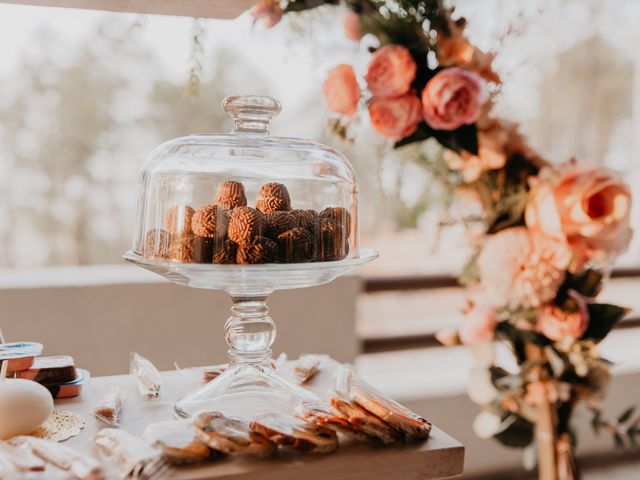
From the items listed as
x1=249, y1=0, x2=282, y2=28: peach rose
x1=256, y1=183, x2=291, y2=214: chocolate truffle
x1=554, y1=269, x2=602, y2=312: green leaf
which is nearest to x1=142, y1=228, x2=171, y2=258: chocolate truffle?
x1=256, y1=183, x2=291, y2=214: chocolate truffle

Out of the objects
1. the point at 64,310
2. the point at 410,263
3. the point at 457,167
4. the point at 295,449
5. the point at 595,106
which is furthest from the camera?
the point at 595,106

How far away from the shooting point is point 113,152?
3.48 meters

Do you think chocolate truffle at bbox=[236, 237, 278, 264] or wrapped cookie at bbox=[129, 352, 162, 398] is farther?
wrapped cookie at bbox=[129, 352, 162, 398]

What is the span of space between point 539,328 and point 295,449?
0.97 feet

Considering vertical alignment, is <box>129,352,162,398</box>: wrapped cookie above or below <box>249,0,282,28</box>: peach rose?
below

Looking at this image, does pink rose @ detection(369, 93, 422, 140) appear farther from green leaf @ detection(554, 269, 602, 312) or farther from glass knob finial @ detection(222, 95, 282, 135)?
green leaf @ detection(554, 269, 602, 312)

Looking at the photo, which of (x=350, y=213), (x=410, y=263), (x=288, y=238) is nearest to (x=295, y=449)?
(x=288, y=238)

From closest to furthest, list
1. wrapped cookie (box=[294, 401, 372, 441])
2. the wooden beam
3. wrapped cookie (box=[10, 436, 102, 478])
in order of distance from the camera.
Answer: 1. wrapped cookie (box=[10, 436, 102, 478])
2. wrapped cookie (box=[294, 401, 372, 441])
3. the wooden beam

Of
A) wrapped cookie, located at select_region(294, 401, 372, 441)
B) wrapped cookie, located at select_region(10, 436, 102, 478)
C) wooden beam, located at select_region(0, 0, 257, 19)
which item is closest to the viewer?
wrapped cookie, located at select_region(10, 436, 102, 478)

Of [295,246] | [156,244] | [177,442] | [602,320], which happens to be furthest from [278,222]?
[602,320]

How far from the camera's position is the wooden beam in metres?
0.85

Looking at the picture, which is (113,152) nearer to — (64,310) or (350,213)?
(64,310)

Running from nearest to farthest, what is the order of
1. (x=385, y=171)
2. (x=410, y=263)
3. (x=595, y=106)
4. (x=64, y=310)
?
(x=385, y=171)
(x=64, y=310)
(x=410, y=263)
(x=595, y=106)

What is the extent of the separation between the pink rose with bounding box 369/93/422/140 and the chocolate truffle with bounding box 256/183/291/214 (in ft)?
0.46
